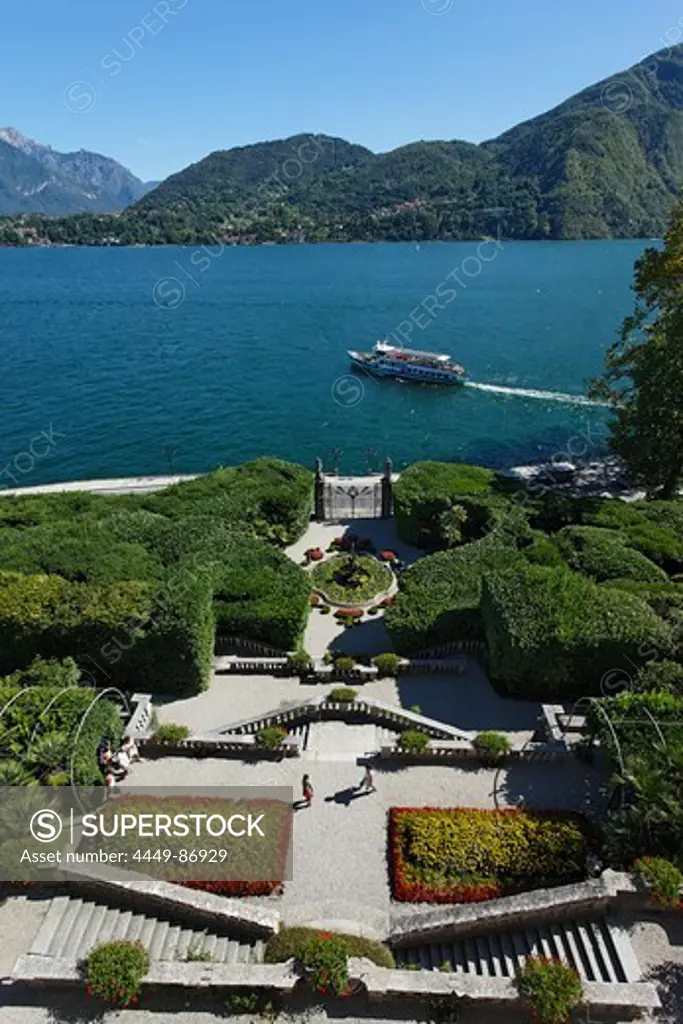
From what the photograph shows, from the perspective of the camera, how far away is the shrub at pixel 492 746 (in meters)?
21.8

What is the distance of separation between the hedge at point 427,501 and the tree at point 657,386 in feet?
40.1

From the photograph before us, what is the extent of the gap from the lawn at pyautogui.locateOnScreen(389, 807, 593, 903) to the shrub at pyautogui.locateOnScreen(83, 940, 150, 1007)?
697 centimetres

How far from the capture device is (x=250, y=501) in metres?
39.6

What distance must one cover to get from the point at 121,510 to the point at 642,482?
36.0 meters

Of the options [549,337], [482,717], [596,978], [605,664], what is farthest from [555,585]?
[549,337]

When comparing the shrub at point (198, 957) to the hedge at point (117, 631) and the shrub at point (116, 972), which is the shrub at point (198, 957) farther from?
the hedge at point (117, 631)

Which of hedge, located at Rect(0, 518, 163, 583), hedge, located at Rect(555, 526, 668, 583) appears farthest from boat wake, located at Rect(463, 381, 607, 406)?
hedge, located at Rect(0, 518, 163, 583)

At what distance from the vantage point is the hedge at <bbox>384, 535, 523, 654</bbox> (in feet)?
94.6

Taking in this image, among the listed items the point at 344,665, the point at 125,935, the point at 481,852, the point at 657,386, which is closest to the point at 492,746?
the point at 481,852

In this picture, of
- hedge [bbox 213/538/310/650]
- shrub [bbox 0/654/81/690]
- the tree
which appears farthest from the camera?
the tree

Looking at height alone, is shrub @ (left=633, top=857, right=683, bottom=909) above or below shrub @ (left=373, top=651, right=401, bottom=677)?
above

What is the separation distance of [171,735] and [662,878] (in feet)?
50.6

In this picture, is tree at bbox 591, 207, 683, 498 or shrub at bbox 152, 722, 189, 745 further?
tree at bbox 591, 207, 683, 498

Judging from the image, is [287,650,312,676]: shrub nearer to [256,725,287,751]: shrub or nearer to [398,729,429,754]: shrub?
[256,725,287,751]: shrub
